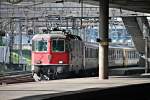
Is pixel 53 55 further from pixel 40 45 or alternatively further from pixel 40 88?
pixel 40 88

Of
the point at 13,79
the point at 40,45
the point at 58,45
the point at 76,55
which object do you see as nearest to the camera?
the point at 13,79

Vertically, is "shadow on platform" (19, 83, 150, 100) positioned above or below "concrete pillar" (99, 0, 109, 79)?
below

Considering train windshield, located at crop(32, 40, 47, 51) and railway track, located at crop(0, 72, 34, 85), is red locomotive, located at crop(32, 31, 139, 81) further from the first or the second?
railway track, located at crop(0, 72, 34, 85)

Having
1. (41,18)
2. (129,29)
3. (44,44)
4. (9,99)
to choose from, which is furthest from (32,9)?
(9,99)

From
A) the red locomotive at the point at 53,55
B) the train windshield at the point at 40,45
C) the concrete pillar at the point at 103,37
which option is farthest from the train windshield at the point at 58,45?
the concrete pillar at the point at 103,37

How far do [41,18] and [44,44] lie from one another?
24858 mm

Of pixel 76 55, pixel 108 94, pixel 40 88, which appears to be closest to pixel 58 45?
pixel 76 55

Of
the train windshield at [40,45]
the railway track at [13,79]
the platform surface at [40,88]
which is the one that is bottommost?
the railway track at [13,79]

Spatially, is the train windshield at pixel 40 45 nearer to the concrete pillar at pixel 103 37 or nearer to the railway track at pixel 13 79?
the railway track at pixel 13 79

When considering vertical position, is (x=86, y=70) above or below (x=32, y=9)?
below

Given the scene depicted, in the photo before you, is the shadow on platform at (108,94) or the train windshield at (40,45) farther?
the train windshield at (40,45)

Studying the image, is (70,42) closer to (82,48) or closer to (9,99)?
(82,48)

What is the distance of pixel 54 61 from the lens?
35062 mm

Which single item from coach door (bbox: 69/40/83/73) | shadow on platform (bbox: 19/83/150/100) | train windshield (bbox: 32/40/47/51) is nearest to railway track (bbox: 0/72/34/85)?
train windshield (bbox: 32/40/47/51)
